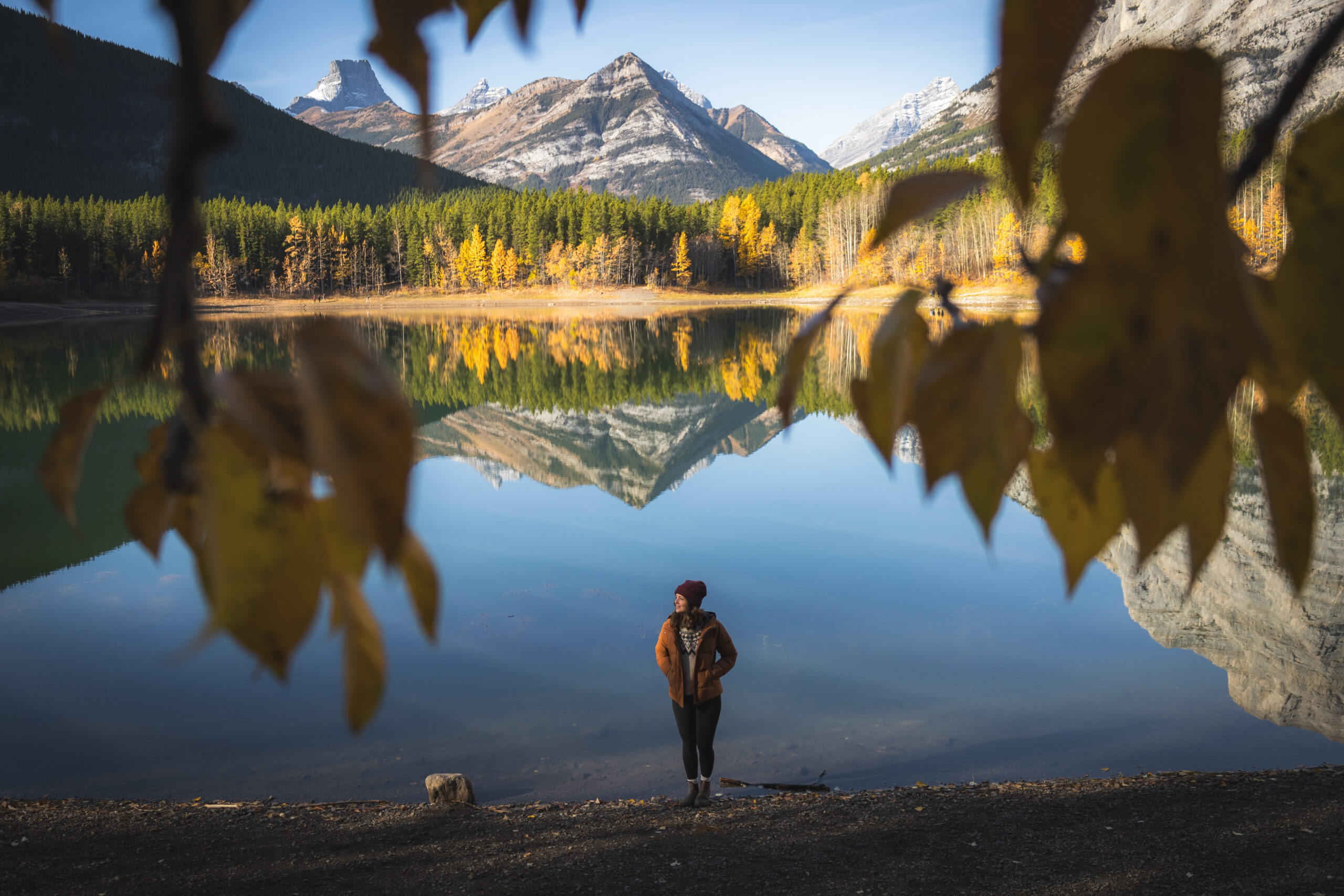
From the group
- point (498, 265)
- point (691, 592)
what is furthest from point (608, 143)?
point (691, 592)

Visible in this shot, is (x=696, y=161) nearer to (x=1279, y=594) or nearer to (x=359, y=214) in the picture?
(x=359, y=214)

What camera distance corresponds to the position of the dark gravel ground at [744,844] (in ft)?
11.8

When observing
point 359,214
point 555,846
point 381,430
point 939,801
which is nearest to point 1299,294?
point 381,430

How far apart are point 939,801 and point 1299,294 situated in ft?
16.7

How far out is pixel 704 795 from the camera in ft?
16.4

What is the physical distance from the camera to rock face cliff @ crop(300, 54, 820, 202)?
155 m

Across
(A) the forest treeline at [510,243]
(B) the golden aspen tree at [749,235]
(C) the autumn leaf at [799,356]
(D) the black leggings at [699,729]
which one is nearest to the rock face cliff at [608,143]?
(A) the forest treeline at [510,243]

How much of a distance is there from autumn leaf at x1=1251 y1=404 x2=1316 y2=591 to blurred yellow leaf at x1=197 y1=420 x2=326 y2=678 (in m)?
0.30

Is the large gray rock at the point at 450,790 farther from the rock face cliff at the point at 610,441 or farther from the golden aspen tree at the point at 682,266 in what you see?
the golden aspen tree at the point at 682,266

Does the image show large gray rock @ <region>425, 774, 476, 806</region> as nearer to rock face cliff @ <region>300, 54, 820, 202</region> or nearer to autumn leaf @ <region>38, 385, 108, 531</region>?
autumn leaf @ <region>38, 385, 108, 531</region>

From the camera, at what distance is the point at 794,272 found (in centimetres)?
6331

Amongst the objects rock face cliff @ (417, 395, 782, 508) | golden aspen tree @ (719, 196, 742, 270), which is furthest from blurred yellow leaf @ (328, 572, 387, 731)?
golden aspen tree @ (719, 196, 742, 270)

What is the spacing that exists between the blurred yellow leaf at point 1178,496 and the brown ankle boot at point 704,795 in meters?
5.12

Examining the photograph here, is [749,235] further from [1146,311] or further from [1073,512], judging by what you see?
[1146,311]
